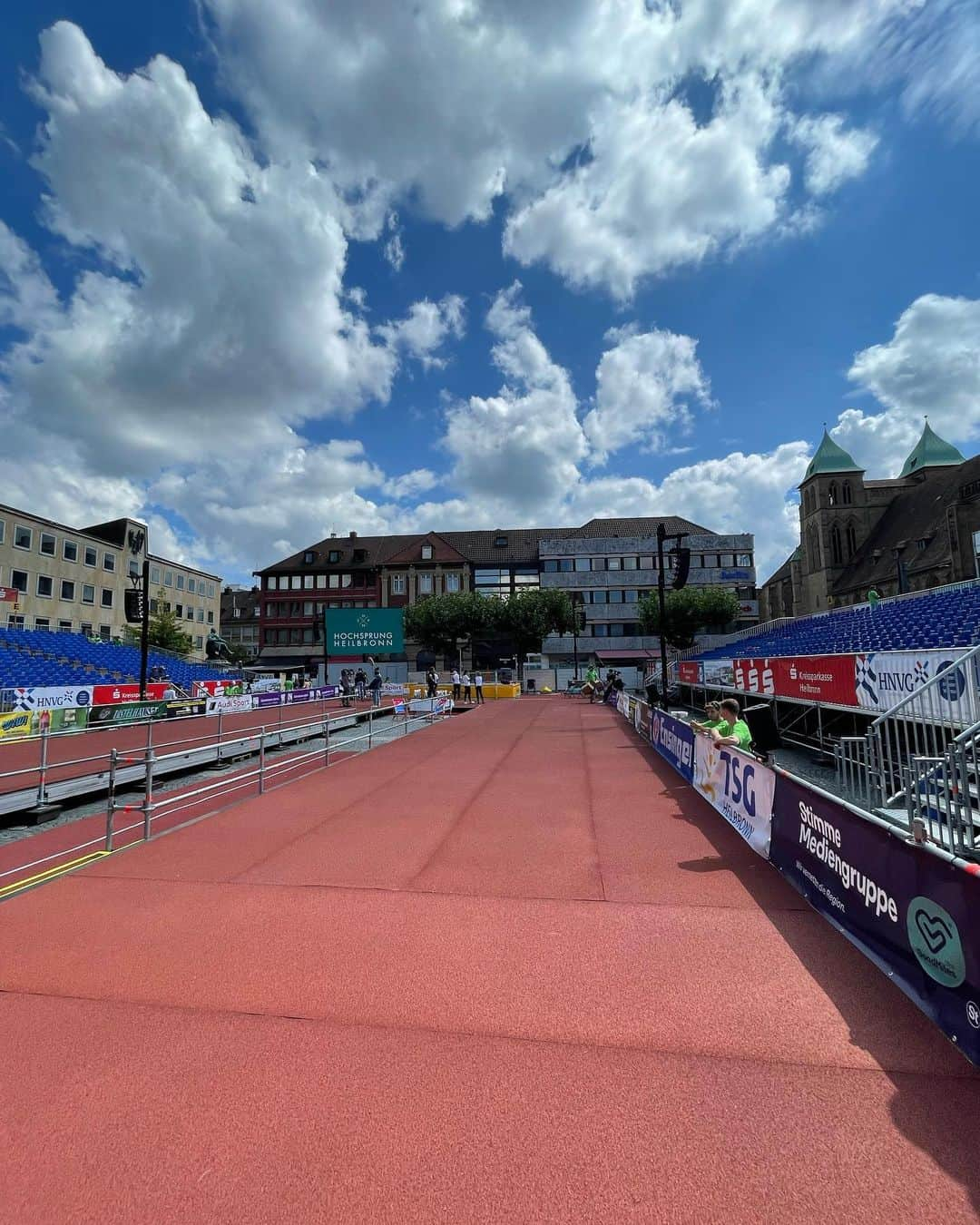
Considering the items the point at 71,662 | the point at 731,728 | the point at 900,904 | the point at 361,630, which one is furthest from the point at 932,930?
the point at 71,662

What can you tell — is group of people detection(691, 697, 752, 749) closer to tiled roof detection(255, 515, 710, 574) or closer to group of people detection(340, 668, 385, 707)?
group of people detection(340, 668, 385, 707)

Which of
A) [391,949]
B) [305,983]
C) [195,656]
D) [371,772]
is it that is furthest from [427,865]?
[195,656]

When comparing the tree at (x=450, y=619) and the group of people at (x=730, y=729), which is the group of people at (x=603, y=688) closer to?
the tree at (x=450, y=619)

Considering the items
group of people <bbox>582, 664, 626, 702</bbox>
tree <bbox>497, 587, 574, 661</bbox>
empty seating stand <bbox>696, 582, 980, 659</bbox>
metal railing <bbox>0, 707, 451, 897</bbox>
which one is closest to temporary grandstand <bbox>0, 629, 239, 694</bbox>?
metal railing <bbox>0, 707, 451, 897</bbox>

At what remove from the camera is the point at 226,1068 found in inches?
122

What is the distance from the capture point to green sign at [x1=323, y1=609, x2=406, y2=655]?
3058 cm

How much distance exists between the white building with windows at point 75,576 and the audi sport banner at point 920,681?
33932mm

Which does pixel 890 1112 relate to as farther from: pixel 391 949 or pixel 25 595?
pixel 25 595

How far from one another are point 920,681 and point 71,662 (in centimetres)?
3367

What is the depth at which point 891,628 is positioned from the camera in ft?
60.4

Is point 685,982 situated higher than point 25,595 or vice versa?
point 25,595

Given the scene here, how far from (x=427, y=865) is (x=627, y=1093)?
3760 mm

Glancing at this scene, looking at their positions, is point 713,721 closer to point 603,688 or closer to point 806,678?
point 806,678

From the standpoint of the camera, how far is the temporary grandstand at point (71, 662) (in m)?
23.2
